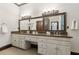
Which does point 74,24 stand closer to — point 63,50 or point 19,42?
point 63,50

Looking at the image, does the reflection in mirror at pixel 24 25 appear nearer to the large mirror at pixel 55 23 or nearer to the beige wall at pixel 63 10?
the beige wall at pixel 63 10

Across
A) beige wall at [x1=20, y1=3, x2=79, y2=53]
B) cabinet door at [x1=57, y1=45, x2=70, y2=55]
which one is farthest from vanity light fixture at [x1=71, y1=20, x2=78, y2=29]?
cabinet door at [x1=57, y1=45, x2=70, y2=55]

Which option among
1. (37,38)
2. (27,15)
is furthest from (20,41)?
(27,15)

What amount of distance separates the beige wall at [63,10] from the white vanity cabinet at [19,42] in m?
0.43

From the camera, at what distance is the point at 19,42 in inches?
57.4

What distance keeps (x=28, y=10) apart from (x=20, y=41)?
582mm

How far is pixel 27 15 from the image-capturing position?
4.54ft

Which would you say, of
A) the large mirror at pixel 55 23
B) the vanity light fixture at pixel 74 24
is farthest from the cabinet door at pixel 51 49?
the vanity light fixture at pixel 74 24

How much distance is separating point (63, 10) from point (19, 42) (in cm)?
94

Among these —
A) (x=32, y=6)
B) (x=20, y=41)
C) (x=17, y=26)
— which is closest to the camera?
(x=32, y=6)

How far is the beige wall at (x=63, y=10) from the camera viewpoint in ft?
3.83
